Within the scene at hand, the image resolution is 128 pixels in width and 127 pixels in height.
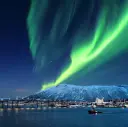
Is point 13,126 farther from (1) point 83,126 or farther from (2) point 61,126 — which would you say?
(1) point 83,126

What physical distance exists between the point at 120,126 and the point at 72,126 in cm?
1042

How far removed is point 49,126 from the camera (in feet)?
226

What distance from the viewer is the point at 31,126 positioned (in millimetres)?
67312

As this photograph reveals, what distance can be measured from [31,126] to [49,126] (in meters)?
4.09

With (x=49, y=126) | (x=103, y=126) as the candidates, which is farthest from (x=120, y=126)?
(x=49, y=126)

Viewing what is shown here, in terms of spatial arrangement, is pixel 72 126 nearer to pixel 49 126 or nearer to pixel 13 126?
pixel 49 126

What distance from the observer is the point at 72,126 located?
69.7 meters

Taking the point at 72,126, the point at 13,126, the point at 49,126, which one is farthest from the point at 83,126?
the point at 13,126

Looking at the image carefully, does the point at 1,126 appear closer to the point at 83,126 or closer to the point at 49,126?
the point at 49,126

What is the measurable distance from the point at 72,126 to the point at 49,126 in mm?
5071

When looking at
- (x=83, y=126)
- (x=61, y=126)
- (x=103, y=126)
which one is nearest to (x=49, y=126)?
(x=61, y=126)

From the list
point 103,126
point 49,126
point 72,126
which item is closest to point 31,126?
point 49,126

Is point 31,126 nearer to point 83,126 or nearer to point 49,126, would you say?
point 49,126

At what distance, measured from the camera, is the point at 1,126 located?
6856cm
